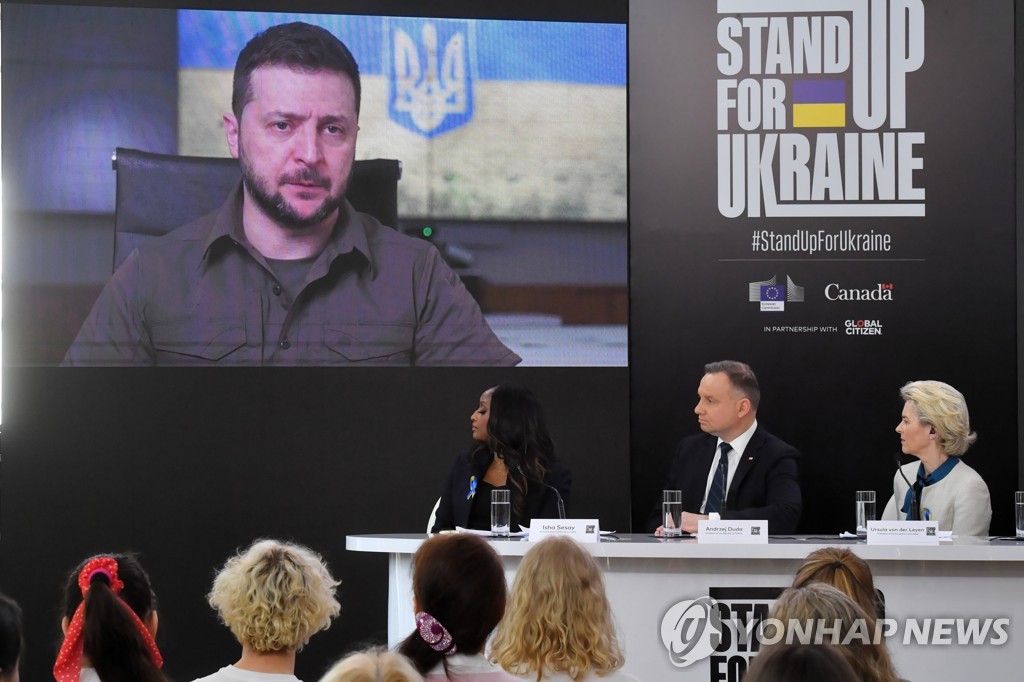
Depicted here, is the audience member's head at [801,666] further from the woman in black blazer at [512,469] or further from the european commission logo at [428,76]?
the european commission logo at [428,76]

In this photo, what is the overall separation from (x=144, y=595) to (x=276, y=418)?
3421 mm

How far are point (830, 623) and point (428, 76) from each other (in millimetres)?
4338

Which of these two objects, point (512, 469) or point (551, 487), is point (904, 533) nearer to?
point (551, 487)

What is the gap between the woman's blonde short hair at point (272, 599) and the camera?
2.47 metres

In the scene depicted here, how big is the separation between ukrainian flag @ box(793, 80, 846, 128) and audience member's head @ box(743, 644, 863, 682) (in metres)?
4.59

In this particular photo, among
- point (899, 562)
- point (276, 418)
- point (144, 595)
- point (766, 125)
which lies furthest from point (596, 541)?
point (766, 125)

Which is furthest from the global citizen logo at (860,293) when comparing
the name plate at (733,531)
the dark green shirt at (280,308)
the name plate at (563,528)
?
the name plate at (563,528)

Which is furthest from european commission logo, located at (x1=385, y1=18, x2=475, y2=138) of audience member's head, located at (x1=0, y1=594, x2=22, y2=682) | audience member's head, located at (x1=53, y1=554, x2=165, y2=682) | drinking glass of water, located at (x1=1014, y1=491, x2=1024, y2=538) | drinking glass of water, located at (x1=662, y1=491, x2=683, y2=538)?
audience member's head, located at (x1=0, y1=594, x2=22, y2=682)

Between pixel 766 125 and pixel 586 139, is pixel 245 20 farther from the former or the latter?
pixel 766 125

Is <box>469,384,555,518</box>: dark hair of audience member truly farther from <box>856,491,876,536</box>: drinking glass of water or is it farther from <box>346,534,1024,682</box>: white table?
<box>856,491,876,536</box>: drinking glass of water

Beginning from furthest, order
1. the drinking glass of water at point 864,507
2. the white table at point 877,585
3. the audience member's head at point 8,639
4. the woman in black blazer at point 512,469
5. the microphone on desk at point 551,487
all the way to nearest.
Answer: the woman in black blazer at point 512,469 → the microphone on desk at point 551,487 → the drinking glass of water at point 864,507 → the white table at point 877,585 → the audience member's head at point 8,639

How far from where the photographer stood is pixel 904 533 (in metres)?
4.02

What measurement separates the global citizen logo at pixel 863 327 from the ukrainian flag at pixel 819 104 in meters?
0.97

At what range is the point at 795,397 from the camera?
580cm
